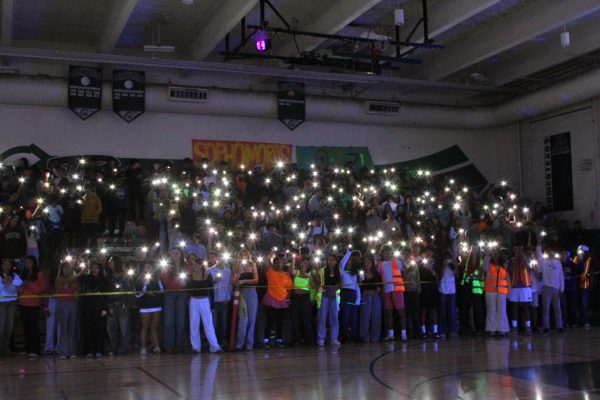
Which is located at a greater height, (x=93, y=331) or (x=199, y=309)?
(x=199, y=309)

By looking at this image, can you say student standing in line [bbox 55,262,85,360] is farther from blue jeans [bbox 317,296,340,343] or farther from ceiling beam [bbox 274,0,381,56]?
ceiling beam [bbox 274,0,381,56]

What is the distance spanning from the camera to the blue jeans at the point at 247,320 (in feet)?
41.3

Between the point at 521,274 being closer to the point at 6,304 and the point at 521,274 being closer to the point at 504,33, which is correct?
the point at 504,33

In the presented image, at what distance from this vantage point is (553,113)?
22078 millimetres

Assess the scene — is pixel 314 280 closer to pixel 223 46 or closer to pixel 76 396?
pixel 76 396

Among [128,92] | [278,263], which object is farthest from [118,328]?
[128,92]

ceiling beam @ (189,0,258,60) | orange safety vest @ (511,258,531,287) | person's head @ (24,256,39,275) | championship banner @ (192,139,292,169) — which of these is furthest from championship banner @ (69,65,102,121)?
orange safety vest @ (511,258,531,287)

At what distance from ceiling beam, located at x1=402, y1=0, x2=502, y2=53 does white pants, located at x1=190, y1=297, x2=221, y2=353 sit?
29.6 ft

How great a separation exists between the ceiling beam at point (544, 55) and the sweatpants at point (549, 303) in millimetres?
7155

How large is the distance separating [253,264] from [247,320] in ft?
3.43

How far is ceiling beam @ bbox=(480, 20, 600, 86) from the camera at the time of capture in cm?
1825

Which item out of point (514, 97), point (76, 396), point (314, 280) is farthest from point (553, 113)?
point (76, 396)

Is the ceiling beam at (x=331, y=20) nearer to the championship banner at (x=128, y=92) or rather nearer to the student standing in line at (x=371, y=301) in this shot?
the championship banner at (x=128, y=92)

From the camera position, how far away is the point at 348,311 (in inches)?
536
